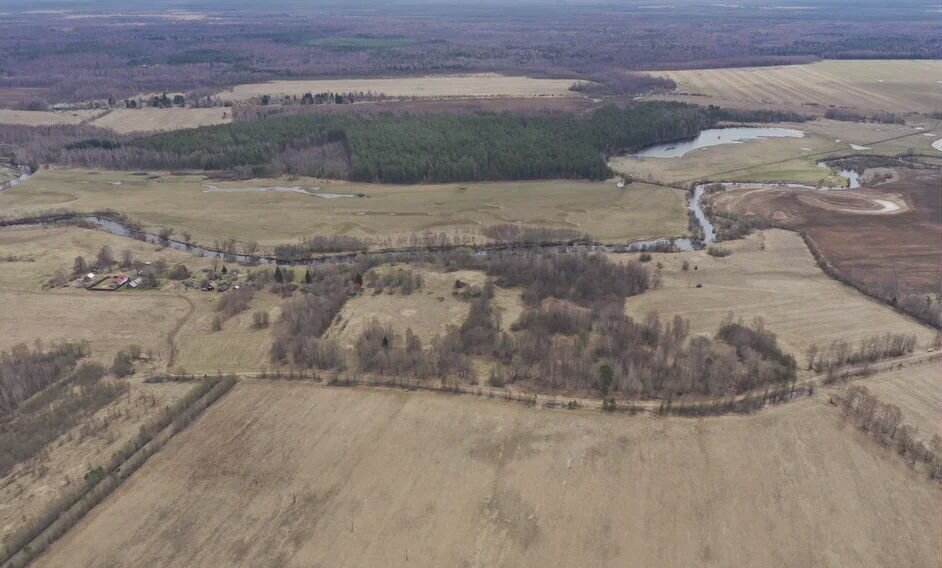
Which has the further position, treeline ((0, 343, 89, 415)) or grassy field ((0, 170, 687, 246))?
grassy field ((0, 170, 687, 246))

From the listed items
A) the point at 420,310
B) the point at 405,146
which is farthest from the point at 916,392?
the point at 405,146

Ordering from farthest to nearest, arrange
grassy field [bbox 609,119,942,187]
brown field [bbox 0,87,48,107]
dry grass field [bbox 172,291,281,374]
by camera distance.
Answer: brown field [bbox 0,87,48,107], grassy field [bbox 609,119,942,187], dry grass field [bbox 172,291,281,374]

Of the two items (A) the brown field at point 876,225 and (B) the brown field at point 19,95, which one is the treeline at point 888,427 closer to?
(A) the brown field at point 876,225

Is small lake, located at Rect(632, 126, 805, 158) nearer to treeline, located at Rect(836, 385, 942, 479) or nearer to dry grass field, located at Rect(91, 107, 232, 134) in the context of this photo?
treeline, located at Rect(836, 385, 942, 479)

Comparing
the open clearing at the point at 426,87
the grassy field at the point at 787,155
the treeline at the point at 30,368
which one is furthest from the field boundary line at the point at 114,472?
the open clearing at the point at 426,87

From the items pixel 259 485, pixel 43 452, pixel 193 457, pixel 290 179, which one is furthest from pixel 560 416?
pixel 290 179

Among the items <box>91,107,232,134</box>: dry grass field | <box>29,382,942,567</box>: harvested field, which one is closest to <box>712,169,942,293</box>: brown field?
<box>29,382,942,567</box>: harvested field

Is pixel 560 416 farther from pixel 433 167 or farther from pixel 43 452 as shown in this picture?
pixel 433 167

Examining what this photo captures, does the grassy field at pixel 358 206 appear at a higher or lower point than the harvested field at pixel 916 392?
higher
